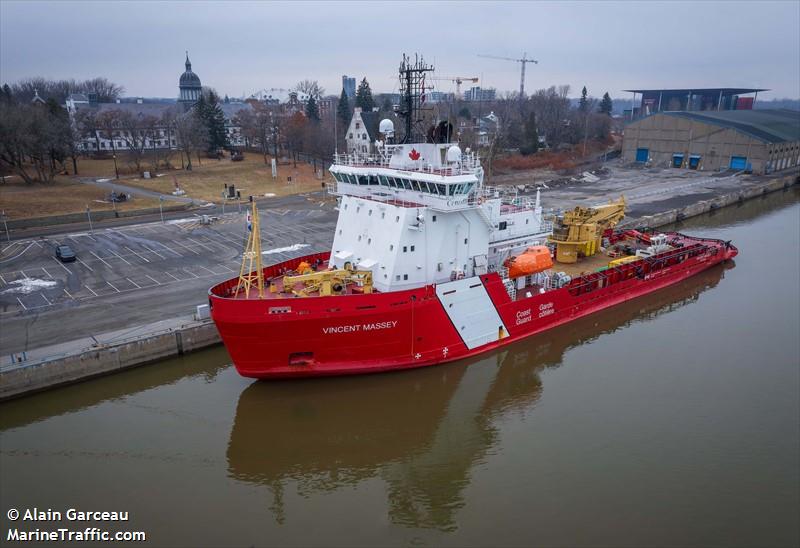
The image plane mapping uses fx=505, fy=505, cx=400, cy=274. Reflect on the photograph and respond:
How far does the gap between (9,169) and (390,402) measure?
44.8 metres

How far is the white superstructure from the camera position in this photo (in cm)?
1533

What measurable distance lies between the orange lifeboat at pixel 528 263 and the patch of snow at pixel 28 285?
62.4 ft

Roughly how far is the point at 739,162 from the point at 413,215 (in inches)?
2273

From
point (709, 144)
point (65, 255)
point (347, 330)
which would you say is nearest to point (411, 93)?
point (347, 330)

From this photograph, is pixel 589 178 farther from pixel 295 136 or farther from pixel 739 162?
pixel 295 136

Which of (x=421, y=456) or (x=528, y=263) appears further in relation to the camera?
(x=528, y=263)

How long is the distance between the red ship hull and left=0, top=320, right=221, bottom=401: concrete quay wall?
291 centimetres

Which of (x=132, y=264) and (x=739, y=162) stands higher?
(x=739, y=162)

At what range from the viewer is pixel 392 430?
13484mm

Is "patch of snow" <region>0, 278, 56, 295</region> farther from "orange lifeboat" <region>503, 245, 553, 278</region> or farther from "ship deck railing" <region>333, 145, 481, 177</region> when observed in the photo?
"orange lifeboat" <region>503, 245, 553, 278</region>

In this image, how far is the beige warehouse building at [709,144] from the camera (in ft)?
184

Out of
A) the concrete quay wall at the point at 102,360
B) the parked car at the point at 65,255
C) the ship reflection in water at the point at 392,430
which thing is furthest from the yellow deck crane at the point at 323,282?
the parked car at the point at 65,255

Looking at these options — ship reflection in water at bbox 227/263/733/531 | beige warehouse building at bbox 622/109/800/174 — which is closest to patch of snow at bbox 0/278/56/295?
ship reflection in water at bbox 227/263/733/531

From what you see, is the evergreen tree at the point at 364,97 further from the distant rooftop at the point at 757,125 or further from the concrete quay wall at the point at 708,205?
the concrete quay wall at the point at 708,205
